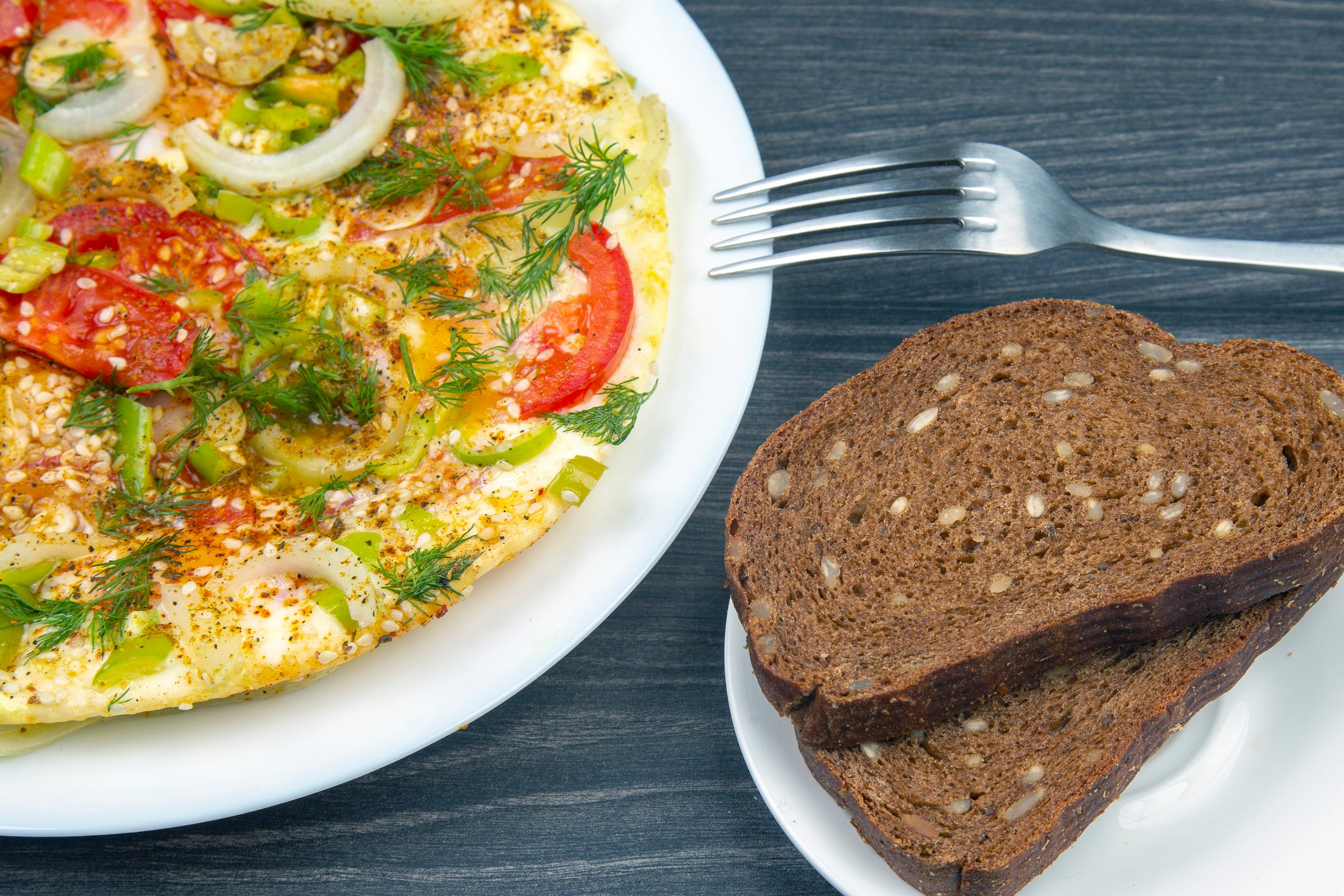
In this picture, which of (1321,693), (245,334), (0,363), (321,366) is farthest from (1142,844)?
(0,363)

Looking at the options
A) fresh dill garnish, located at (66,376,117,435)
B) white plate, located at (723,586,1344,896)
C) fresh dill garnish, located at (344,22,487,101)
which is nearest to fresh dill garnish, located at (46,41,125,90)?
fresh dill garnish, located at (344,22,487,101)

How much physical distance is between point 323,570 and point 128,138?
6.32 feet

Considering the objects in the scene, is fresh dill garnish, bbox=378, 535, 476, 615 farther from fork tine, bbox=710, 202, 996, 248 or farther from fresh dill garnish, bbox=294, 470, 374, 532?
fork tine, bbox=710, 202, 996, 248

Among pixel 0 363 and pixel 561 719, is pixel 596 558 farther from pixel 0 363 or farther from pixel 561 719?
pixel 0 363

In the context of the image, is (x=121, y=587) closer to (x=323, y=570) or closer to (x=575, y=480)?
(x=323, y=570)

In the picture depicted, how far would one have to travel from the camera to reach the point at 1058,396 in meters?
3.50

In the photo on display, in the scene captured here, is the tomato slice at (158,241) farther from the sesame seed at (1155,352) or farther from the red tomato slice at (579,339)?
the sesame seed at (1155,352)

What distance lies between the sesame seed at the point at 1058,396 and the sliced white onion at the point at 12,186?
12.4 feet

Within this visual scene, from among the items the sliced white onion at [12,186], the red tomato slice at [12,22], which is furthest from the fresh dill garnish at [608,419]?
the red tomato slice at [12,22]

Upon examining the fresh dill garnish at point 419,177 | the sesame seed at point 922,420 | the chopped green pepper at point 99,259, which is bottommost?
the sesame seed at point 922,420

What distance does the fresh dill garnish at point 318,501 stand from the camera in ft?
10.8

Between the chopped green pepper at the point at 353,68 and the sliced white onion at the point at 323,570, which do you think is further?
the chopped green pepper at the point at 353,68

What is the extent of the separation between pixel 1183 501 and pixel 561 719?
2314mm

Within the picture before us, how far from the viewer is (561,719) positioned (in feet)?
12.0
